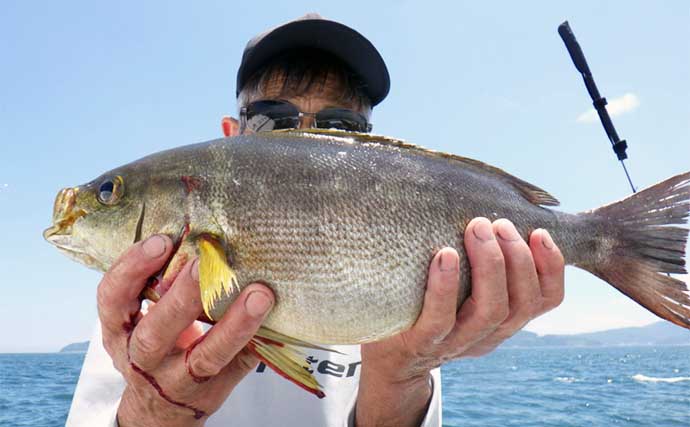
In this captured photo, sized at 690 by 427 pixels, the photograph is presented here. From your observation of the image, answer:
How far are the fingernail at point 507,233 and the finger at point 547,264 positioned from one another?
0.12m

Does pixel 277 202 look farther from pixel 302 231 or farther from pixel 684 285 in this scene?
pixel 684 285

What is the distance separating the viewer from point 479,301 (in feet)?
7.68

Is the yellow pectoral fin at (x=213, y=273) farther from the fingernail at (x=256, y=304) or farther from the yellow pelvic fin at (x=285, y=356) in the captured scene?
the yellow pelvic fin at (x=285, y=356)

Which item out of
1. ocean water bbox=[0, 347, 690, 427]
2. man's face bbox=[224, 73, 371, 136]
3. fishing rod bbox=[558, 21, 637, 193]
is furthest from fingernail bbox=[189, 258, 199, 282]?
ocean water bbox=[0, 347, 690, 427]

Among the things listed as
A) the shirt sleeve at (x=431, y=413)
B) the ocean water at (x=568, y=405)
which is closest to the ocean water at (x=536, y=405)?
the ocean water at (x=568, y=405)

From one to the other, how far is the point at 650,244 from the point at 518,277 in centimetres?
73

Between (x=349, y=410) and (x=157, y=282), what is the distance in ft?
5.37

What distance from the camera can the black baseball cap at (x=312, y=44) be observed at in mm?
3684

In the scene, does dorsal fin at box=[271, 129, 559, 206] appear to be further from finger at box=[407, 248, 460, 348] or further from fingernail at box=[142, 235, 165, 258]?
fingernail at box=[142, 235, 165, 258]

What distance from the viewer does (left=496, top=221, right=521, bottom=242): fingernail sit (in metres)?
2.28

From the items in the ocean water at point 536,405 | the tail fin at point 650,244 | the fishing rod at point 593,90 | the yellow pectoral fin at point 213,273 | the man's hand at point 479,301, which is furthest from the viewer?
the ocean water at point 536,405

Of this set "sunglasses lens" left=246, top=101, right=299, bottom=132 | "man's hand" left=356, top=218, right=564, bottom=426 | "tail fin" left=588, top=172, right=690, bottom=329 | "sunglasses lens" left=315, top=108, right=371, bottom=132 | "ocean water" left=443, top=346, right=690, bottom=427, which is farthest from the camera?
"ocean water" left=443, top=346, right=690, bottom=427

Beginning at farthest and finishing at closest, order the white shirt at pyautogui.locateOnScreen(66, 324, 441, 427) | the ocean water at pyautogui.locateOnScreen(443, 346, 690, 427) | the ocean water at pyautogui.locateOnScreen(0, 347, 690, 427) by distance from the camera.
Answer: the ocean water at pyautogui.locateOnScreen(0, 347, 690, 427) < the ocean water at pyautogui.locateOnScreen(443, 346, 690, 427) < the white shirt at pyautogui.locateOnScreen(66, 324, 441, 427)

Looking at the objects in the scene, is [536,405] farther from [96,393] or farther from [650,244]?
[96,393]
